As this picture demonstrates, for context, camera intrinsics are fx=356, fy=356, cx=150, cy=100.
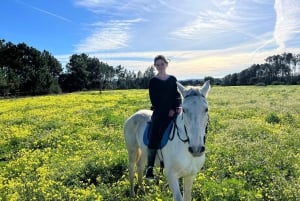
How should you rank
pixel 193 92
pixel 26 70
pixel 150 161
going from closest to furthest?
1. pixel 193 92
2. pixel 150 161
3. pixel 26 70

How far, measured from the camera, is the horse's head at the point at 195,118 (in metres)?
5.53

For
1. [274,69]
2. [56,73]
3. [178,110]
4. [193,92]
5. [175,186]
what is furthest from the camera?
[274,69]

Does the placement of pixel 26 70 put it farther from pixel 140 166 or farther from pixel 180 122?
pixel 180 122

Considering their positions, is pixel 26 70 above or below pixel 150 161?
above

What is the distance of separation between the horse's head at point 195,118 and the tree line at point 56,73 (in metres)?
53.4

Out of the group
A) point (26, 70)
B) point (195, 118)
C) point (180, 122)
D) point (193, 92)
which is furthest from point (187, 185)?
point (26, 70)

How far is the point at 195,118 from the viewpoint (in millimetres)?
5645

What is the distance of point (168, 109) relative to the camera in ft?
23.6

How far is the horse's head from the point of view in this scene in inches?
218

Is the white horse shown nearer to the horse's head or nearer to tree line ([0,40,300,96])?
the horse's head

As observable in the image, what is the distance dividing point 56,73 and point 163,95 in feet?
374

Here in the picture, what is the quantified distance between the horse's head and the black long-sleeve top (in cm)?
113

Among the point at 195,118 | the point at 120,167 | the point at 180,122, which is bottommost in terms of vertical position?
the point at 120,167

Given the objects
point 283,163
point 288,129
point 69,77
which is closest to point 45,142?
point 283,163
